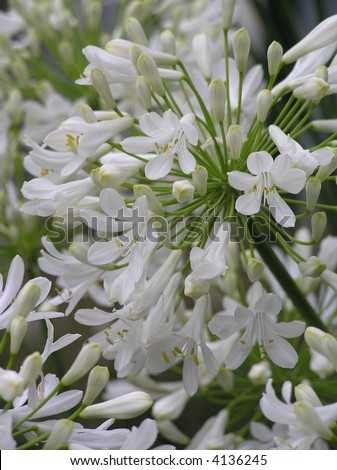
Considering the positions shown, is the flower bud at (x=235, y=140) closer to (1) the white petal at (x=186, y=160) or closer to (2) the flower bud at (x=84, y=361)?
(1) the white petal at (x=186, y=160)

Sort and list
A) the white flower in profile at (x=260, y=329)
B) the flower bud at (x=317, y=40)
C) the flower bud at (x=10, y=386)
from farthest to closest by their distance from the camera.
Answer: the flower bud at (x=317, y=40), the white flower in profile at (x=260, y=329), the flower bud at (x=10, y=386)

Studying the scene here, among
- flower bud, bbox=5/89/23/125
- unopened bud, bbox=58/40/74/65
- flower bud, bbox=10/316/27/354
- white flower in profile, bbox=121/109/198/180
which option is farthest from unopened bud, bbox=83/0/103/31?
flower bud, bbox=10/316/27/354

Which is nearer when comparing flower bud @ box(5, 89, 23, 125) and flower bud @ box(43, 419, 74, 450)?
flower bud @ box(43, 419, 74, 450)

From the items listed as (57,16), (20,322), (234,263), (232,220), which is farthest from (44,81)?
(20,322)

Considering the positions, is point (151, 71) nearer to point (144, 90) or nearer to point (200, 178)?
point (144, 90)

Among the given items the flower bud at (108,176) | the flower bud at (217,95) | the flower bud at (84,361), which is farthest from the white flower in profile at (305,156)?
the flower bud at (84,361)

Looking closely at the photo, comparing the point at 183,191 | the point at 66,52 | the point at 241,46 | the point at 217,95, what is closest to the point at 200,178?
the point at 183,191

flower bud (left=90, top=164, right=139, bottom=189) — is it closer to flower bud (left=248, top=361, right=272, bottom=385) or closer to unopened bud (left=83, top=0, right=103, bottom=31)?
flower bud (left=248, top=361, right=272, bottom=385)
